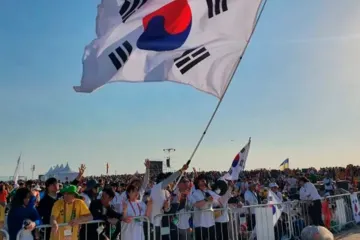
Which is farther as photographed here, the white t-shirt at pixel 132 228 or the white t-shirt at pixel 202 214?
the white t-shirt at pixel 202 214

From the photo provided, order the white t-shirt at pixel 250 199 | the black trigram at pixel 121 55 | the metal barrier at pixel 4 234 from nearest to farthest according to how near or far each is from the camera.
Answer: the metal barrier at pixel 4 234
the black trigram at pixel 121 55
the white t-shirt at pixel 250 199

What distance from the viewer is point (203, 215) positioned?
8.73m

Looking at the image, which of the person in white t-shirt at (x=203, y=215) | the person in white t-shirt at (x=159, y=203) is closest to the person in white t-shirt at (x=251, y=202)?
the person in white t-shirt at (x=203, y=215)

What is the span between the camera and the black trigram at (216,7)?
7297mm

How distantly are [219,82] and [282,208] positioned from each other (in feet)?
16.9

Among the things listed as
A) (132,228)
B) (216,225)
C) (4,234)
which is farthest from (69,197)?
(216,225)

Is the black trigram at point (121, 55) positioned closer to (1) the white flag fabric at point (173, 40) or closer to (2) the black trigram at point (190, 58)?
(1) the white flag fabric at point (173, 40)

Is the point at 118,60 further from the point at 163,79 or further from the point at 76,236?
the point at 76,236

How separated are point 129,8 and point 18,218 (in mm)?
3967

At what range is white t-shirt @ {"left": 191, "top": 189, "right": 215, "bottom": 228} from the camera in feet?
28.5

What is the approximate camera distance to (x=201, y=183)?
9016 mm

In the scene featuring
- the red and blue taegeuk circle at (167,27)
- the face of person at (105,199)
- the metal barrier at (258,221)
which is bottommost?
the metal barrier at (258,221)

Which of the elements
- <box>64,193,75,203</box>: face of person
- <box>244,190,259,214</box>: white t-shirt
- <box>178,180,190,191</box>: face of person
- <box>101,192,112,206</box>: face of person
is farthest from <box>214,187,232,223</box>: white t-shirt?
<box>64,193,75,203</box>: face of person

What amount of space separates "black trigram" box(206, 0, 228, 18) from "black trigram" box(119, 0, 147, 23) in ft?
4.02
